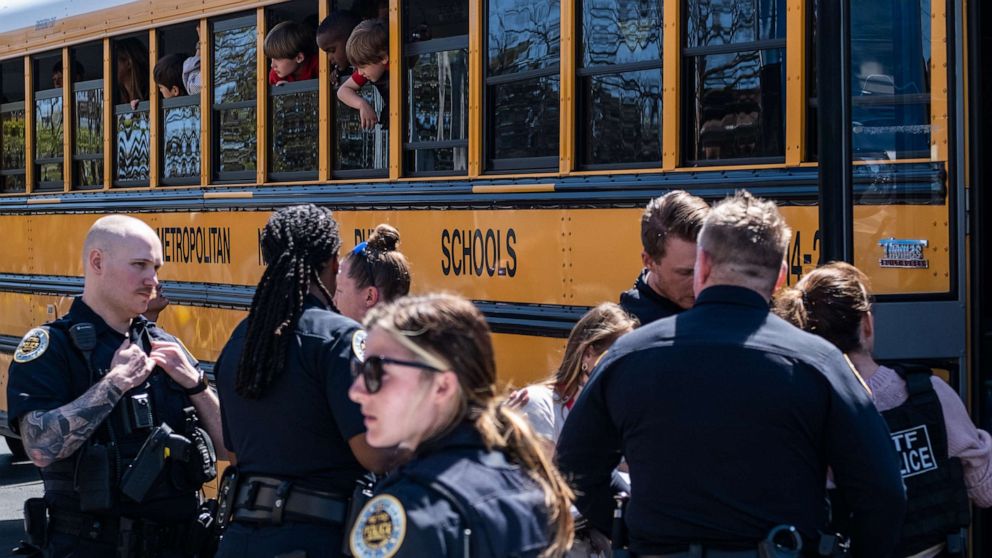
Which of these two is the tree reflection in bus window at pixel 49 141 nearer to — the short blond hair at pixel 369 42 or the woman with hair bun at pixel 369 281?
the short blond hair at pixel 369 42

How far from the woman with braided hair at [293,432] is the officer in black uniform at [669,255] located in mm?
887

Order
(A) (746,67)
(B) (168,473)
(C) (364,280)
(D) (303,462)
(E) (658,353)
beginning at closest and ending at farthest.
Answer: (E) (658,353), (D) (303,462), (B) (168,473), (C) (364,280), (A) (746,67)

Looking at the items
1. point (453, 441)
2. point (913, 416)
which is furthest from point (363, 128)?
point (453, 441)

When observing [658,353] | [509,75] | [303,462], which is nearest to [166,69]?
[509,75]

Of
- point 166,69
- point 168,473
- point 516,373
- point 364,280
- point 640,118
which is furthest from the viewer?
point 166,69

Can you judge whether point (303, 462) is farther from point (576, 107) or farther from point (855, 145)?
point (576, 107)

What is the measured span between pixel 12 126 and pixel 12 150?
142mm

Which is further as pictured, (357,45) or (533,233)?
(357,45)

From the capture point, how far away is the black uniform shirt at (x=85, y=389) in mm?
3119

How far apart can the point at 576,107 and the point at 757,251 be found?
2.10 m

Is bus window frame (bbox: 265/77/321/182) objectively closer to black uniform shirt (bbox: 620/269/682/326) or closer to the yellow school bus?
the yellow school bus

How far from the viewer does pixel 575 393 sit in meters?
3.27

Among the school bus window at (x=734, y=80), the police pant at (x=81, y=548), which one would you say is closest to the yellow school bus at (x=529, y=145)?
the school bus window at (x=734, y=80)

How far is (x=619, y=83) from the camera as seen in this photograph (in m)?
4.40
